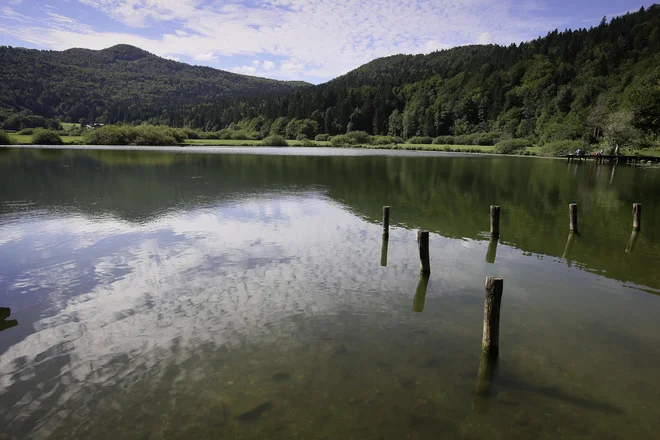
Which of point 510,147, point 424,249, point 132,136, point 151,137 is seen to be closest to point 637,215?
point 424,249

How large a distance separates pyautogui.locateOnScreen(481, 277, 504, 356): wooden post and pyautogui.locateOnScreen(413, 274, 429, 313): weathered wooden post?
2.49 metres

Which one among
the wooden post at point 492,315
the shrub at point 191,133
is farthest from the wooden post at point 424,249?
the shrub at point 191,133

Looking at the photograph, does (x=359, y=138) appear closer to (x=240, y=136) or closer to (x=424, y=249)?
(x=240, y=136)

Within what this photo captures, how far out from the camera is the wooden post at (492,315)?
30.0 ft

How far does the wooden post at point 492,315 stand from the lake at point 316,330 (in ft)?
1.09

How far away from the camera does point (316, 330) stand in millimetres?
10453

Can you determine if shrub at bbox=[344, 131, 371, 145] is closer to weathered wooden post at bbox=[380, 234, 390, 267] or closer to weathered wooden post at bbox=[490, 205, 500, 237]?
weathered wooden post at bbox=[490, 205, 500, 237]

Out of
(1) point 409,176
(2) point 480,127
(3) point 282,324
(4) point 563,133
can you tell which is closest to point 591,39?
(2) point 480,127

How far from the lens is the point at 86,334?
32.8 feet

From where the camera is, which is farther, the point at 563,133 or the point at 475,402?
the point at 563,133

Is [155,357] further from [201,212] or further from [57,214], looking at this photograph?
[57,214]

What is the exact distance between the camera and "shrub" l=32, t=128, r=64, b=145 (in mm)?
115919

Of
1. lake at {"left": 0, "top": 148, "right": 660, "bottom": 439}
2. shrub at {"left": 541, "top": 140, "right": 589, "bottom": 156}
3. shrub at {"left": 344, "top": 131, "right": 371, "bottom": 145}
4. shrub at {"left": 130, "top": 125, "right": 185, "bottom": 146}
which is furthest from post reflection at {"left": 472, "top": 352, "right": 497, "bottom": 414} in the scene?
shrub at {"left": 344, "top": 131, "right": 371, "bottom": 145}

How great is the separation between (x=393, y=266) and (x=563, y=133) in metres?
113
